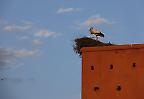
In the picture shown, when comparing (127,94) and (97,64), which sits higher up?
(97,64)

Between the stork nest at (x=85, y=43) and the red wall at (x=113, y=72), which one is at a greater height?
the stork nest at (x=85, y=43)

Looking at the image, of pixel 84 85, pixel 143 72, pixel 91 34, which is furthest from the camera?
pixel 91 34

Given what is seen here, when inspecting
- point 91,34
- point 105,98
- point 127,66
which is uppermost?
point 91,34

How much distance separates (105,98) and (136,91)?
1387mm

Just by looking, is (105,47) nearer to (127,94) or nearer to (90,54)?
(90,54)

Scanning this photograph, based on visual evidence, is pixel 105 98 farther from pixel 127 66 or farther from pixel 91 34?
pixel 91 34

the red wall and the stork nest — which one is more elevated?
the stork nest

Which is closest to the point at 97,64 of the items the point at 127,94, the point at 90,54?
the point at 90,54

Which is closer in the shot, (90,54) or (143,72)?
(143,72)

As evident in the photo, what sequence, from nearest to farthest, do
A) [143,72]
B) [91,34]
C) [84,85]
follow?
[143,72] < [84,85] < [91,34]

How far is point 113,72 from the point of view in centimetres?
1967

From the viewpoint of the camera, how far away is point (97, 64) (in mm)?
20109

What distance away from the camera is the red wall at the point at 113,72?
19109 mm

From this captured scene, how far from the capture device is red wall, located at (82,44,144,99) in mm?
19109
